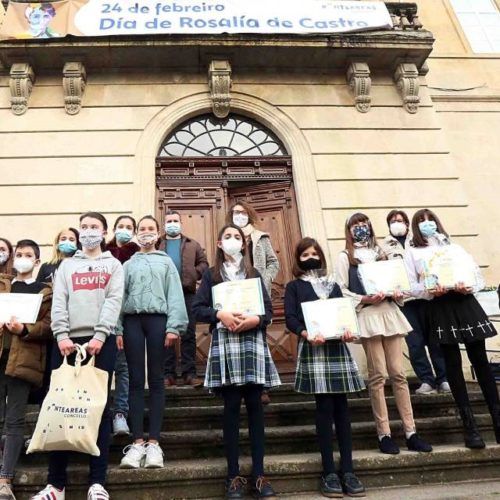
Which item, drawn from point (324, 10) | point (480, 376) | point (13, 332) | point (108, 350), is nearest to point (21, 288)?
point (13, 332)

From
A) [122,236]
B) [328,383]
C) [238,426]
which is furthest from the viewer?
[122,236]

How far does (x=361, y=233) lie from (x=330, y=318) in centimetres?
111

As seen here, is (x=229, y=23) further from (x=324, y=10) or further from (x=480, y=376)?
(x=480, y=376)

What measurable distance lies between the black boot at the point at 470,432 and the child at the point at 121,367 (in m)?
2.90

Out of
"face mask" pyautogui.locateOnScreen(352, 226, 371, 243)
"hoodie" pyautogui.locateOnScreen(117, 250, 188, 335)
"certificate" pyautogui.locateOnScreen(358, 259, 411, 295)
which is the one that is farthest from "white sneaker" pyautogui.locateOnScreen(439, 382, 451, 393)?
"hoodie" pyautogui.locateOnScreen(117, 250, 188, 335)

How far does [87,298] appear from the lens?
3328mm

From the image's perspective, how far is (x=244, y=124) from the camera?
25.8 ft

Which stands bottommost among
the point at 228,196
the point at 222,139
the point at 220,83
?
the point at 228,196

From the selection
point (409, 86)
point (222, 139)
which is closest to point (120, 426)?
point (222, 139)

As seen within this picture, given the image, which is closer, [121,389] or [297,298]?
[297,298]

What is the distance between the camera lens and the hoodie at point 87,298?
3.20 meters

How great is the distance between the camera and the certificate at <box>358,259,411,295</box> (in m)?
3.84

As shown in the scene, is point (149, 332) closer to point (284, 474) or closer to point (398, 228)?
point (284, 474)

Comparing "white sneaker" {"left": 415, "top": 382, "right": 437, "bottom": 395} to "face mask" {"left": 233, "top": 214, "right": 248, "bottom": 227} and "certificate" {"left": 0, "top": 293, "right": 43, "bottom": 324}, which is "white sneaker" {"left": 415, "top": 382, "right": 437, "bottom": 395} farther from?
"certificate" {"left": 0, "top": 293, "right": 43, "bottom": 324}
